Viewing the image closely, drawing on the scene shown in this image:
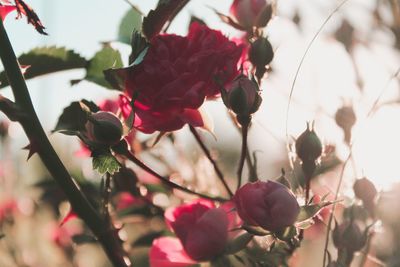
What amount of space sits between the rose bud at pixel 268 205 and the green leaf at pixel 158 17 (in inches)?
6.1

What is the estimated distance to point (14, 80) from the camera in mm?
508

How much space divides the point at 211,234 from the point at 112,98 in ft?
1.08

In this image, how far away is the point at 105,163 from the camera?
1.69 ft

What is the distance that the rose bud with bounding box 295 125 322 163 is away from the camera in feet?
1.85

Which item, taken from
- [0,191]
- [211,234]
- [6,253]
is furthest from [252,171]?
[0,191]

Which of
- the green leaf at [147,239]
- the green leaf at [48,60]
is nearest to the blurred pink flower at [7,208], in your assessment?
the green leaf at [147,239]

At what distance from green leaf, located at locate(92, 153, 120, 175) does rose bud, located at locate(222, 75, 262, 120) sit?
105 millimetres

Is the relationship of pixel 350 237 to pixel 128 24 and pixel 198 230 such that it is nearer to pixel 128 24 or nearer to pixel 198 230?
pixel 198 230

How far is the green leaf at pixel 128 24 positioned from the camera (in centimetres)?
65

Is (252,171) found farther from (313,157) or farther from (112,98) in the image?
(112,98)

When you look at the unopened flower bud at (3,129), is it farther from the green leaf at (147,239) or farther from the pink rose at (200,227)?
the pink rose at (200,227)

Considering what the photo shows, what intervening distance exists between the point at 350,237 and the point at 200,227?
13 centimetres

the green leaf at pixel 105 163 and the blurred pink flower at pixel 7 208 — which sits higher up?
the green leaf at pixel 105 163

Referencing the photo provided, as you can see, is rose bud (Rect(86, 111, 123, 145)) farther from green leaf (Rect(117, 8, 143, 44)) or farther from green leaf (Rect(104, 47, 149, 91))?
green leaf (Rect(117, 8, 143, 44))
